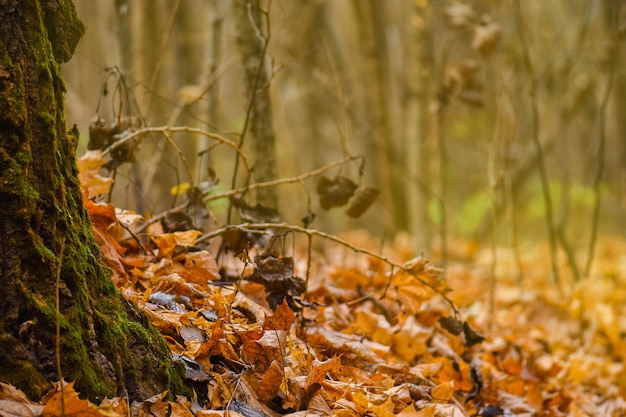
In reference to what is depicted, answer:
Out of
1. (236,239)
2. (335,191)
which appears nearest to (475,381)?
(335,191)

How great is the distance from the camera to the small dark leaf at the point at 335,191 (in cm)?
319

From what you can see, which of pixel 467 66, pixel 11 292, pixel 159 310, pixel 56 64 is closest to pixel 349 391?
pixel 159 310

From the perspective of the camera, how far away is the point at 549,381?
11.5ft

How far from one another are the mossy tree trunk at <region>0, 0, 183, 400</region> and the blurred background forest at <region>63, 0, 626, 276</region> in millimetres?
1064

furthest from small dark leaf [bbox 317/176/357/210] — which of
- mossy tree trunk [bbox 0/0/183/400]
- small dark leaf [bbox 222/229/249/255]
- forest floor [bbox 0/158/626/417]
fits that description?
mossy tree trunk [bbox 0/0/183/400]

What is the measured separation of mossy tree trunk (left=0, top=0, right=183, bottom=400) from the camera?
1.60 m

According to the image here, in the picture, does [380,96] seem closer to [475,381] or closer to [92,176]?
[475,381]

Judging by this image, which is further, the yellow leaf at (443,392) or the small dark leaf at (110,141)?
the small dark leaf at (110,141)

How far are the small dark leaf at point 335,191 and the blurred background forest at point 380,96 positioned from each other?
166 millimetres

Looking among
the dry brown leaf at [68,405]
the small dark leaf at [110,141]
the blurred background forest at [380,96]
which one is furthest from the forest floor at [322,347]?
the blurred background forest at [380,96]

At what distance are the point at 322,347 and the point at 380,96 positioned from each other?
7.06 m

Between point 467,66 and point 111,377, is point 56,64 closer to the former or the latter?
point 111,377

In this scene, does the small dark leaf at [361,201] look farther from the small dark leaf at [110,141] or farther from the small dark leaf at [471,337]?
the small dark leaf at [110,141]

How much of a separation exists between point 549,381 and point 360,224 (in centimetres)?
875
